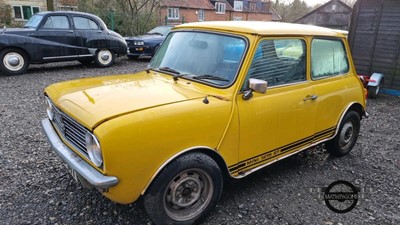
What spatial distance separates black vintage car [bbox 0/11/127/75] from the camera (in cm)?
903

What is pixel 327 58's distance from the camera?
388cm

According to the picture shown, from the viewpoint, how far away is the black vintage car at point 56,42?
9031 mm

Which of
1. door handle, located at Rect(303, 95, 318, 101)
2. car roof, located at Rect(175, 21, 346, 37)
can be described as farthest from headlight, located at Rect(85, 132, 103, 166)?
door handle, located at Rect(303, 95, 318, 101)

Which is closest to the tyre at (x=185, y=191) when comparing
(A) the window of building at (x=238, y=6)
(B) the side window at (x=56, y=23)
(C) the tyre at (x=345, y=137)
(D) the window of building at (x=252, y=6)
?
(C) the tyre at (x=345, y=137)

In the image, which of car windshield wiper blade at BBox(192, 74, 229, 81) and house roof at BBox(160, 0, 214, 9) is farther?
house roof at BBox(160, 0, 214, 9)

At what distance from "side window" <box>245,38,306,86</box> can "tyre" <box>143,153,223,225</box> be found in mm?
994

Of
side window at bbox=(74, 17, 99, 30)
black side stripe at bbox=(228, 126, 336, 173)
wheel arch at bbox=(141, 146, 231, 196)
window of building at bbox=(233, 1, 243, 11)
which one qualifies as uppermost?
window of building at bbox=(233, 1, 243, 11)

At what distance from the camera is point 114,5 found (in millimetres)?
20062

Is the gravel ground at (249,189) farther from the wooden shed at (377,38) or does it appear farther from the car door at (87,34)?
the car door at (87,34)

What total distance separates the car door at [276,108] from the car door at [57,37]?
8.50m

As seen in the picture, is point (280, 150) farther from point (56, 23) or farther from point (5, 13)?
point (5, 13)

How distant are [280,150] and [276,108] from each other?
0.53m

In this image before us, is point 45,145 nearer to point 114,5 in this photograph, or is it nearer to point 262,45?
point 262,45

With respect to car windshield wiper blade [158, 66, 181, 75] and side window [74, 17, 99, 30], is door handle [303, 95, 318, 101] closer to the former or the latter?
car windshield wiper blade [158, 66, 181, 75]
